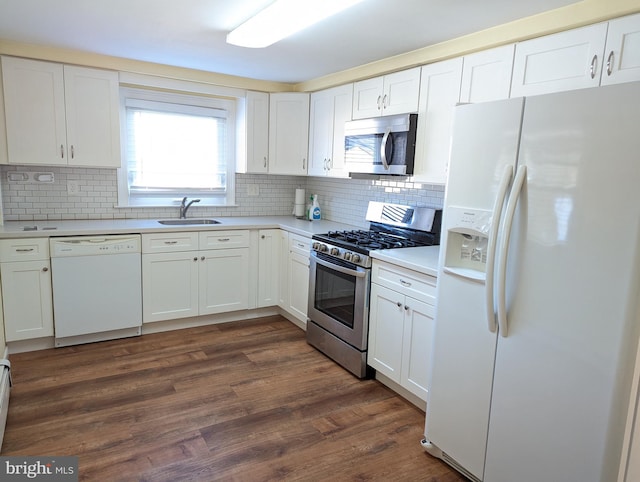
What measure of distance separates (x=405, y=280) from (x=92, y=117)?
9.36 feet

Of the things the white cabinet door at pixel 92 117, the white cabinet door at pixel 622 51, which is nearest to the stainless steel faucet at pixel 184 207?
the white cabinet door at pixel 92 117

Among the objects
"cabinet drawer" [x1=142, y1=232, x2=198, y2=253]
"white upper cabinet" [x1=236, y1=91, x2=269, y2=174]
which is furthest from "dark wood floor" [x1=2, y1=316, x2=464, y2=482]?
"white upper cabinet" [x1=236, y1=91, x2=269, y2=174]

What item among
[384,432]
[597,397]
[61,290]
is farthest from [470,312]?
[61,290]

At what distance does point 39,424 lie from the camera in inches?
97.4

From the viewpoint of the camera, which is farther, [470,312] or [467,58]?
[467,58]

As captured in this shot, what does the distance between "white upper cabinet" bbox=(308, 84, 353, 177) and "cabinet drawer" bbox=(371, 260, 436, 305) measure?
1223 millimetres

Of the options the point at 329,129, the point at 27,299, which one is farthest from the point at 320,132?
the point at 27,299

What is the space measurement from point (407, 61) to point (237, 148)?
2056 millimetres

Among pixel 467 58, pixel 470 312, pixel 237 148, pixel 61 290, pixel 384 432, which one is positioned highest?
pixel 467 58

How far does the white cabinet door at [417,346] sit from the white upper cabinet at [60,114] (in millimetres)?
2774

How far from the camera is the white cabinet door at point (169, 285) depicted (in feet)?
12.3

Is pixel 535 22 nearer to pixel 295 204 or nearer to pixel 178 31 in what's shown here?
pixel 178 31

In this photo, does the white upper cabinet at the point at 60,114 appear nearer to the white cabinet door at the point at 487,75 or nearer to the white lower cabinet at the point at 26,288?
the white lower cabinet at the point at 26,288

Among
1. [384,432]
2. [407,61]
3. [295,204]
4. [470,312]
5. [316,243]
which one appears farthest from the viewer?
[295,204]
